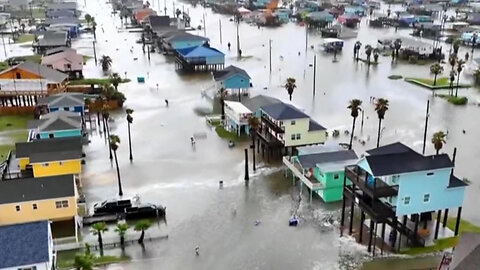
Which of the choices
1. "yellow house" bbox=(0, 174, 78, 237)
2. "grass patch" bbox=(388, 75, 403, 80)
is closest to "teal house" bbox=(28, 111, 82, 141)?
"yellow house" bbox=(0, 174, 78, 237)

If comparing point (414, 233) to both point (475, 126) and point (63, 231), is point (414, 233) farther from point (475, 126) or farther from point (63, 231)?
point (475, 126)

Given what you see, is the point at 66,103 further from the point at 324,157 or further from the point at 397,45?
the point at 397,45

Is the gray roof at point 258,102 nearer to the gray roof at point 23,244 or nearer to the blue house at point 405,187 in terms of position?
the blue house at point 405,187

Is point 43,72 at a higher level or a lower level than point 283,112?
lower

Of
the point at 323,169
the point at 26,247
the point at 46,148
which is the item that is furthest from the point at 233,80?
the point at 26,247

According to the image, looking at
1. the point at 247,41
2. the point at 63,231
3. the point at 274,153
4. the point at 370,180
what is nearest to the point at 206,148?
the point at 274,153

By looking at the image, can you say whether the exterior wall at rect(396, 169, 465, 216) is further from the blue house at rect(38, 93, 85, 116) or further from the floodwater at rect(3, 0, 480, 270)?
the blue house at rect(38, 93, 85, 116)
